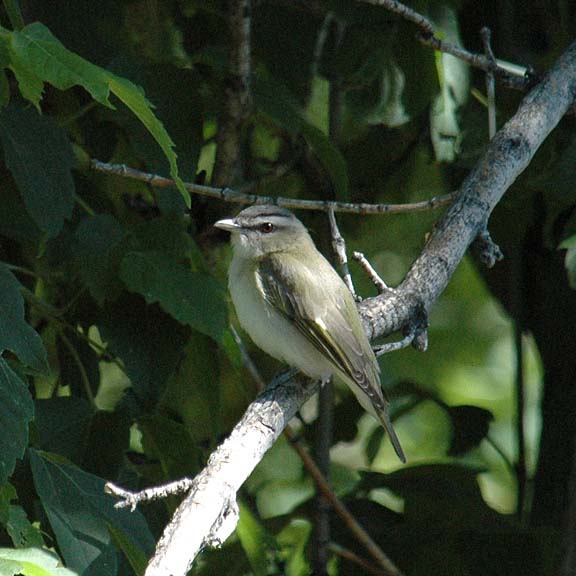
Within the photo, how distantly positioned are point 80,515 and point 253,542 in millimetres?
984

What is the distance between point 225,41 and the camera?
5223 mm

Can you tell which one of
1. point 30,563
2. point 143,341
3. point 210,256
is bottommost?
point 30,563

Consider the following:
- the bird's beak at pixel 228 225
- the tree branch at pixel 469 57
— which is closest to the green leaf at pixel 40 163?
the bird's beak at pixel 228 225

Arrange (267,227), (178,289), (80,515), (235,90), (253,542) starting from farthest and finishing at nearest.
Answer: (267,227)
(235,90)
(253,542)
(178,289)
(80,515)

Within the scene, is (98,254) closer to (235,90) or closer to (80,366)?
(80,366)

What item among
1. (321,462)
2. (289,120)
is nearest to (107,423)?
(289,120)

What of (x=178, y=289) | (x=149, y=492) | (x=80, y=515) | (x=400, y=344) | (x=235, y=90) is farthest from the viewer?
(x=235, y=90)

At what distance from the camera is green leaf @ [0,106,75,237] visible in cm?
341

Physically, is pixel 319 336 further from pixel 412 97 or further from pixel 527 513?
pixel 527 513

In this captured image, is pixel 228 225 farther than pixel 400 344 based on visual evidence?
Yes

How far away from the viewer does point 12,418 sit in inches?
107

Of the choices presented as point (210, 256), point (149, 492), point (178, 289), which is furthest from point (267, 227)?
point (149, 492)

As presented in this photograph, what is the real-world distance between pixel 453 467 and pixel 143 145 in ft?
6.76

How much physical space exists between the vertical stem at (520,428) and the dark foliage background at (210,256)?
0.02 m
